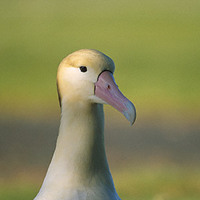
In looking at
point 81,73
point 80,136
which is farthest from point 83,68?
point 80,136

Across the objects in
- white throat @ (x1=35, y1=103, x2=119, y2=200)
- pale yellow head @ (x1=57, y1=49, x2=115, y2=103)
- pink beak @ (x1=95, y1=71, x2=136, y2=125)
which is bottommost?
white throat @ (x1=35, y1=103, x2=119, y2=200)

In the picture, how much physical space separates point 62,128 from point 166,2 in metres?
1.76

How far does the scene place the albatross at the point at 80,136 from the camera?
4.08 ft

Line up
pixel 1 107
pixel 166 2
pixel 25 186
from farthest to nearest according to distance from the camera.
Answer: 1. pixel 166 2
2. pixel 1 107
3. pixel 25 186

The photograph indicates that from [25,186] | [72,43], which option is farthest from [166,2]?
[25,186]

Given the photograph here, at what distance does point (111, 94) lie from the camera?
1207mm

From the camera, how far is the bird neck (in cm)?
127

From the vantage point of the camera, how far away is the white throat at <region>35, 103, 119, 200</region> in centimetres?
126

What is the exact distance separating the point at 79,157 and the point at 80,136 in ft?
0.17

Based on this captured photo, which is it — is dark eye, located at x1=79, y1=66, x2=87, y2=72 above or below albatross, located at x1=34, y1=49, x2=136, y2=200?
above

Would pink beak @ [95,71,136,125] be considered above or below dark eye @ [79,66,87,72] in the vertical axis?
below

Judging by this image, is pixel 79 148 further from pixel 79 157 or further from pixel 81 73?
pixel 81 73

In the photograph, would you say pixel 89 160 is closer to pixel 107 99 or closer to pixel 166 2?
pixel 107 99

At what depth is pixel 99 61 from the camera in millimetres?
1229
